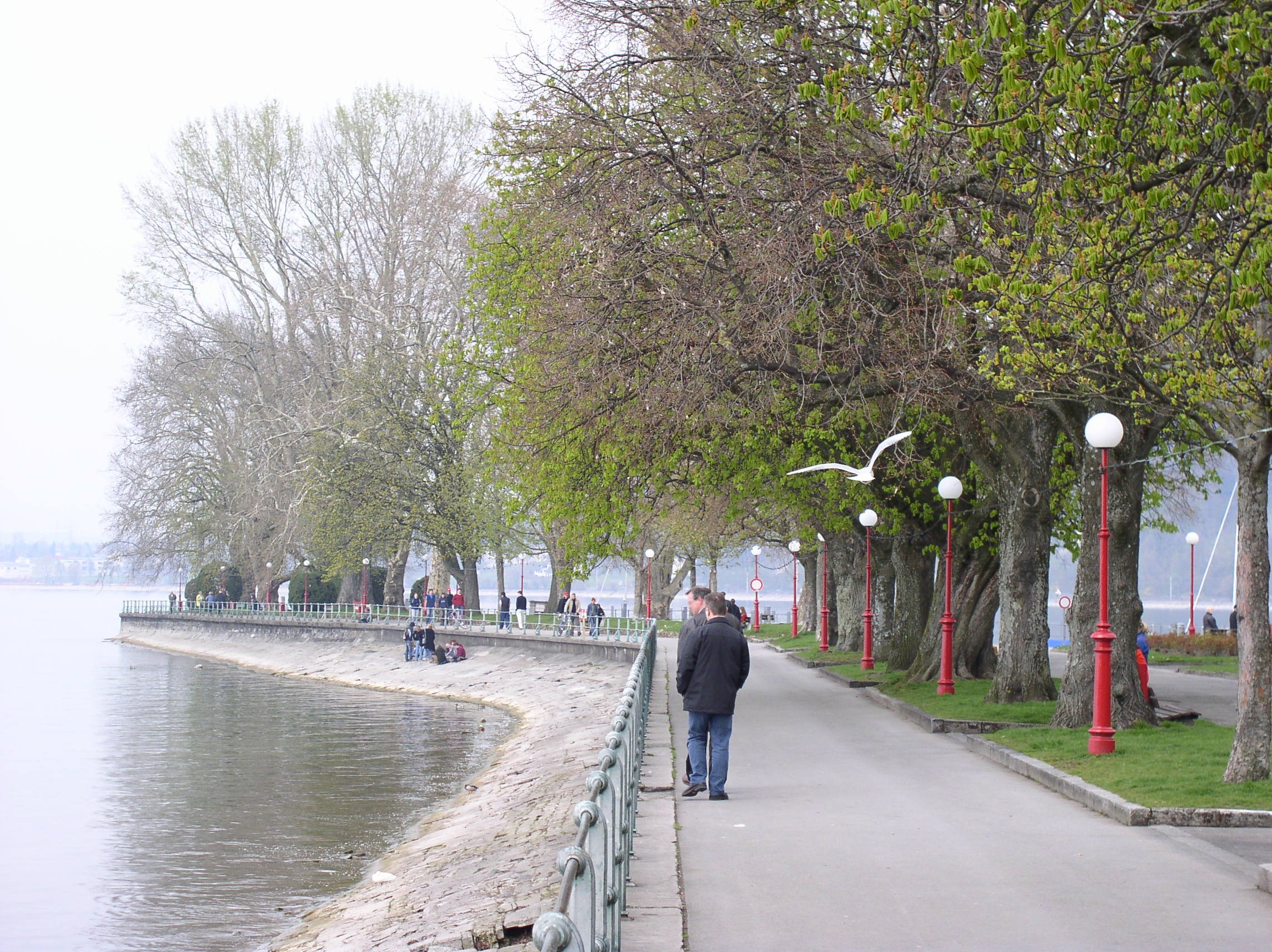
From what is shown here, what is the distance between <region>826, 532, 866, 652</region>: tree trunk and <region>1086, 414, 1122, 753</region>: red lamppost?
2341cm

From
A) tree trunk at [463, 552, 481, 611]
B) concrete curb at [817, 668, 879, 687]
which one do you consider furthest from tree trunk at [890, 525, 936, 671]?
tree trunk at [463, 552, 481, 611]

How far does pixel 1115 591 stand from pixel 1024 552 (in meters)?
2.70

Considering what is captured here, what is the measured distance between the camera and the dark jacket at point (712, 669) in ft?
40.5

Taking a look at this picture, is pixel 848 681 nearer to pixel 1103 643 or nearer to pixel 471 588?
pixel 1103 643

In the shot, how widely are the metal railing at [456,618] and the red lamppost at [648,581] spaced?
9.70 feet

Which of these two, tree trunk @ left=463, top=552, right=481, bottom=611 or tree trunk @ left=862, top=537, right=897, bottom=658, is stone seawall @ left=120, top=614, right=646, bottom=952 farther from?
tree trunk @ left=862, top=537, right=897, bottom=658

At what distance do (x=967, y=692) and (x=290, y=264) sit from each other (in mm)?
43519

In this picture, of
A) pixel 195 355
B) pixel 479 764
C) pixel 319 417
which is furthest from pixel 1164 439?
pixel 195 355

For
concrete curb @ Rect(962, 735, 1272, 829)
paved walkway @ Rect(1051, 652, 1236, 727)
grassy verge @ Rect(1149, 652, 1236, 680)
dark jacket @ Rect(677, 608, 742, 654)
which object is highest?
dark jacket @ Rect(677, 608, 742, 654)

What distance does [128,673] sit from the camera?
5772 cm

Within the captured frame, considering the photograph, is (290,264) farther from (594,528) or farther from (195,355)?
(594,528)

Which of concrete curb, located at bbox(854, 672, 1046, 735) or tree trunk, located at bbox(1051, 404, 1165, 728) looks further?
concrete curb, located at bbox(854, 672, 1046, 735)

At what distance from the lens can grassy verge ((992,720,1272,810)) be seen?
450 inches

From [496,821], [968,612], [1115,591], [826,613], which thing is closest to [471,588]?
[826,613]
